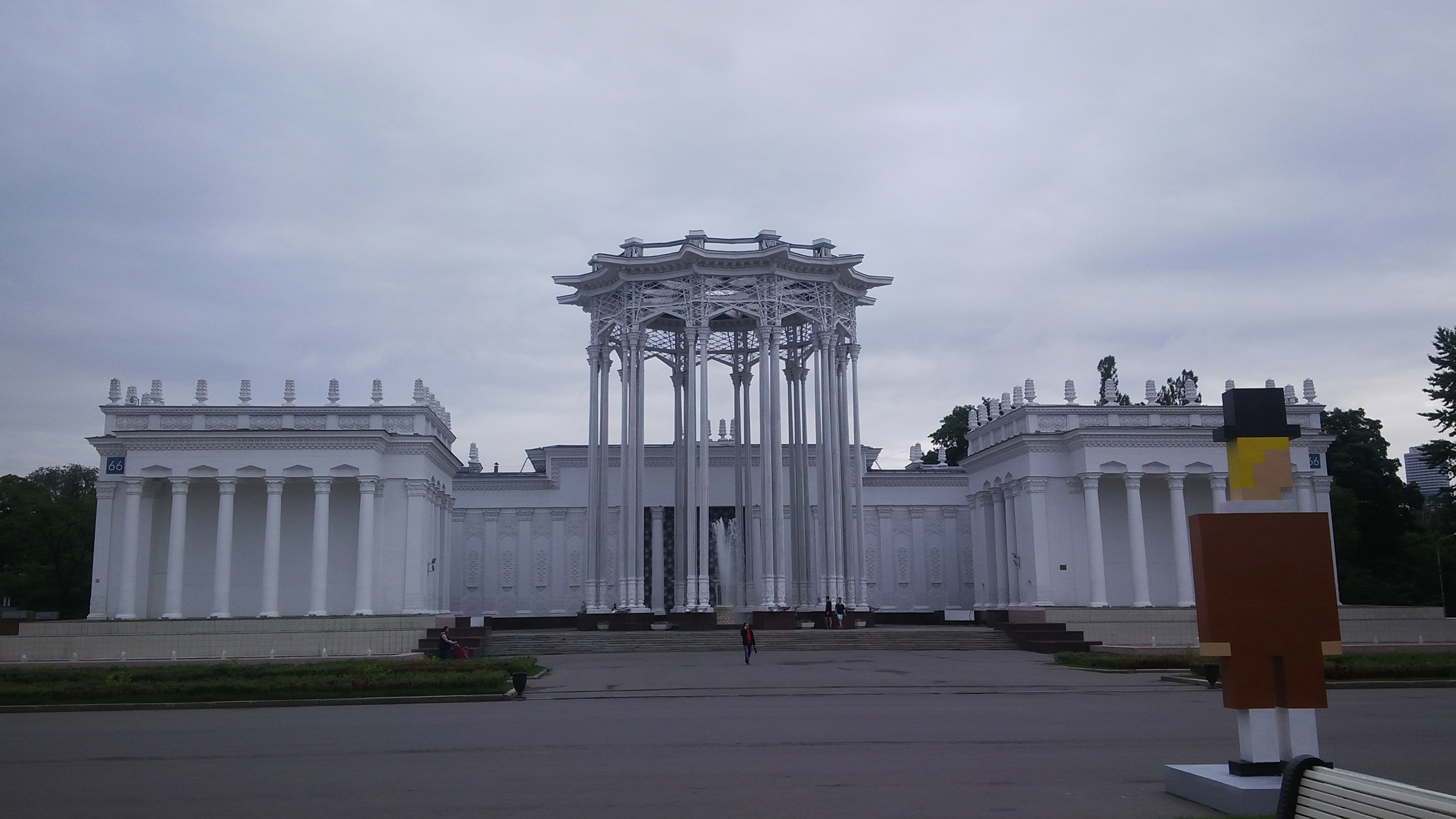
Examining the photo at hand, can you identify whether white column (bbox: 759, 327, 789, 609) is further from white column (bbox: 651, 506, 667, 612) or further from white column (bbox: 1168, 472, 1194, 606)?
white column (bbox: 1168, 472, 1194, 606)

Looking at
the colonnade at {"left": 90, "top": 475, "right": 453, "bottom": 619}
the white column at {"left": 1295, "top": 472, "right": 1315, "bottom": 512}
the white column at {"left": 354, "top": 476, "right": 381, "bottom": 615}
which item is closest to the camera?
the colonnade at {"left": 90, "top": 475, "right": 453, "bottom": 619}

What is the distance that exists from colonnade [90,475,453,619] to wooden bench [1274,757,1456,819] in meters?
40.3

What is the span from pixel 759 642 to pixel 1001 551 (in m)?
16.8

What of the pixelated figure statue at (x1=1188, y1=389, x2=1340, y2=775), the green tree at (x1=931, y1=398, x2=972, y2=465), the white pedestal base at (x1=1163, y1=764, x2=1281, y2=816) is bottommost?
the white pedestal base at (x1=1163, y1=764, x2=1281, y2=816)

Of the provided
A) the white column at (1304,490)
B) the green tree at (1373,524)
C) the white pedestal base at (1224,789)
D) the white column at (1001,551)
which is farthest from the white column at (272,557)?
the green tree at (1373,524)

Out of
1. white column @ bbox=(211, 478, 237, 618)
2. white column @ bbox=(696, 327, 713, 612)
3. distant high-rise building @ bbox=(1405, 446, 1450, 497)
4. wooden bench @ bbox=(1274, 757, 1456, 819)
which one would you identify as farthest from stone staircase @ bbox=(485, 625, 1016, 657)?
distant high-rise building @ bbox=(1405, 446, 1450, 497)

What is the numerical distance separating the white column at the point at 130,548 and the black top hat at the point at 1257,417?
139ft

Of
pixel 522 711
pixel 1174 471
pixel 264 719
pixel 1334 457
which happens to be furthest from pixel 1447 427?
pixel 264 719

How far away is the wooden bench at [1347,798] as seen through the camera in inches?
273

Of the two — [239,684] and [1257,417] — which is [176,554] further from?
[1257,417]

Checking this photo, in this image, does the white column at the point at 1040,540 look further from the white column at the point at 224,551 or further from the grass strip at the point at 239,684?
the white column at the point at 224,551

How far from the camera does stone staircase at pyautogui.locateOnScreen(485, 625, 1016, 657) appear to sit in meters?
39.3

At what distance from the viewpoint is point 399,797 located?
12594 millimetres

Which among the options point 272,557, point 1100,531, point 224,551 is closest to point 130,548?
point 224,551
